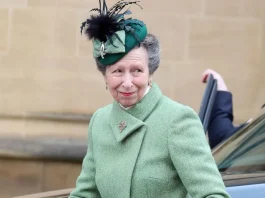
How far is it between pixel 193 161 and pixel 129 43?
443mm

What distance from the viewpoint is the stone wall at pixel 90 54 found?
8727 millimetres

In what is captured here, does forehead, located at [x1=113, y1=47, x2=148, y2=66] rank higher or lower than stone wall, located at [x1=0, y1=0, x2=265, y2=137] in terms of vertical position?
higher

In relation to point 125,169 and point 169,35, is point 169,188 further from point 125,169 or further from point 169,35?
point 169,35

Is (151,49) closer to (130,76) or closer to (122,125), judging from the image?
(130,76)

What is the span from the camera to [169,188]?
9.50 feet

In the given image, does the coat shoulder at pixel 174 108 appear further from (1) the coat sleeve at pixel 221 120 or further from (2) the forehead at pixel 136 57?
(1) the coat sleeve at pixel 221 120

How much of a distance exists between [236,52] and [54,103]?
6.08 feet

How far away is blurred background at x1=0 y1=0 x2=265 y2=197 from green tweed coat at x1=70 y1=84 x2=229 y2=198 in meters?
5.70

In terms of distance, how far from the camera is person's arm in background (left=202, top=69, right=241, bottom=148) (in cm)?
579

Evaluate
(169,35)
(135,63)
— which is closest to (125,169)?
(135,63)

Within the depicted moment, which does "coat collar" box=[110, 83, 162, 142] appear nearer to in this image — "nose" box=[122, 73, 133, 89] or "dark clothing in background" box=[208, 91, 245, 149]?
"nose" box=[122, 73, 133, 89]

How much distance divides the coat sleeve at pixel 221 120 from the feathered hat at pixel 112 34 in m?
2.82

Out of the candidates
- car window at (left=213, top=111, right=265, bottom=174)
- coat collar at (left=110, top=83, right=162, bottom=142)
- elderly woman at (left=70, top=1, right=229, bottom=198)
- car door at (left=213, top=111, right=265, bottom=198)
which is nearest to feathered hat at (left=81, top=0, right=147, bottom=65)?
elderly woman at (left=70, top=1, right=229, bottom=198)

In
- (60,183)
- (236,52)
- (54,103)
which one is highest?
(236,52)
